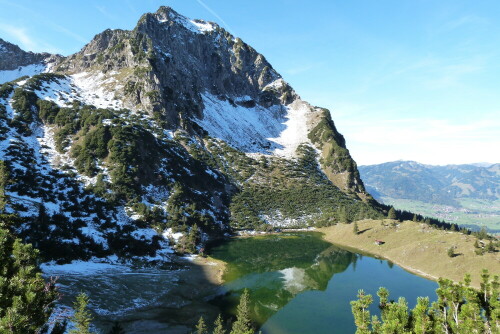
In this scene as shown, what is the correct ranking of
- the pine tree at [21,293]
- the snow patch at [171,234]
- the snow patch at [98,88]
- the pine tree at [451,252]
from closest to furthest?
the pine tree at [21,293] < the pine tree at [451,252] < the snow patch at [171,234] < the snow patch at [98,88]

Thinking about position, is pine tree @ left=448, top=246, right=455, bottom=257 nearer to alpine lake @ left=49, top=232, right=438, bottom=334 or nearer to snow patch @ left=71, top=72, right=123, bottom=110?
alpine lake @ left=49, top=232, right=438, bottom=334

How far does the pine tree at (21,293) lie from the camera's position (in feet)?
35.6

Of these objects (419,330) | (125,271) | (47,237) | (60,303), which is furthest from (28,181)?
(419,330)

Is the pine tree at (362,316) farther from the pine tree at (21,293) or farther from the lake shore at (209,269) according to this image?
the lake shore at (209,269)

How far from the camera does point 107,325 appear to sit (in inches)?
1699

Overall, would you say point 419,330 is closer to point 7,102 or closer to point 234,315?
point 234,315

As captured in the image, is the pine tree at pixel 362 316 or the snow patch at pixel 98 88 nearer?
the pine tree at pixel 362 316

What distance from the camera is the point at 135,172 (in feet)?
347

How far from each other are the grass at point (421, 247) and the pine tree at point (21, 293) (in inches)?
3494

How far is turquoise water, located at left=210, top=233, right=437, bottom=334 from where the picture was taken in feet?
170

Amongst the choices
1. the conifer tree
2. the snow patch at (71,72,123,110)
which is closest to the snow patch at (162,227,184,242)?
A: the conifer tree

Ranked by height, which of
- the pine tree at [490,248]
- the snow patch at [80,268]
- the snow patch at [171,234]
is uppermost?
the pine tree at [490,248]

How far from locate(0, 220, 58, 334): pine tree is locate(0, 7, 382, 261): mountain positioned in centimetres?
4296

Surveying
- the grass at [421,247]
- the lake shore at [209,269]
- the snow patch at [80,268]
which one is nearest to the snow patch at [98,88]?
the snow patch at [80,268]
